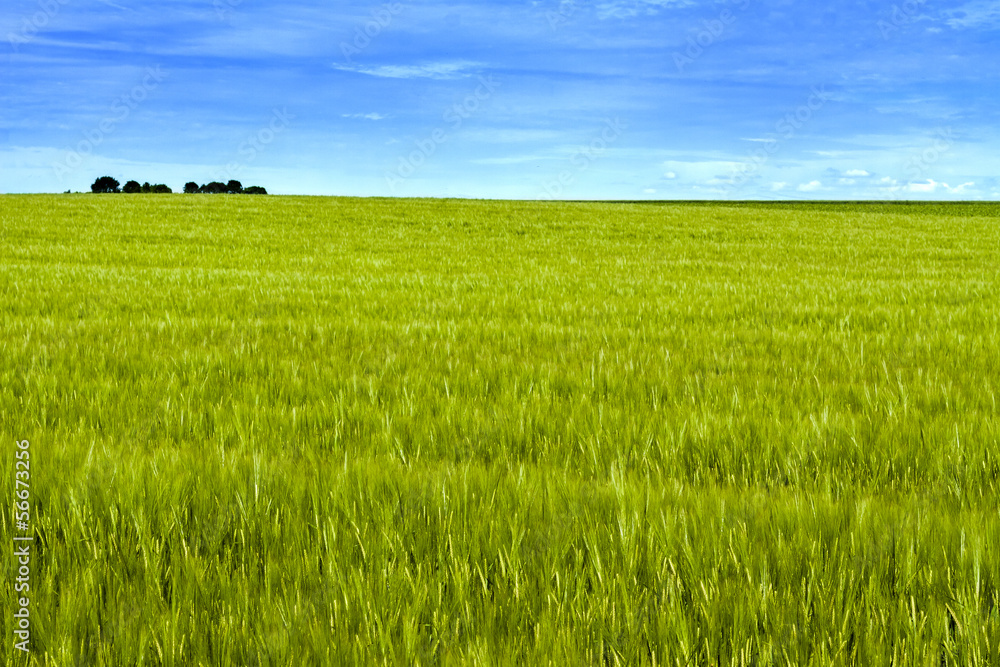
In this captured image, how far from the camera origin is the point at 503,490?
2348mm

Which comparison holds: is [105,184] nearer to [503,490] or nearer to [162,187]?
[162,187]

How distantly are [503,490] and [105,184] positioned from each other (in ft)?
338

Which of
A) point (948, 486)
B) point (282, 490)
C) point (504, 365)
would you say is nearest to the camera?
point (282, 490)

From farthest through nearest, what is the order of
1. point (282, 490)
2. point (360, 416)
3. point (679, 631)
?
1. point (360, 416)
2. point (282, 490)
3. point (679, 631)

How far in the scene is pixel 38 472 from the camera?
8.42 feet

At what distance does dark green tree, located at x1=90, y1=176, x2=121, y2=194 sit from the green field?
315ft

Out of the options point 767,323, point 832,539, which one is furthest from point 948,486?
point 767,323

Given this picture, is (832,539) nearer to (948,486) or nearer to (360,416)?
(948,486)

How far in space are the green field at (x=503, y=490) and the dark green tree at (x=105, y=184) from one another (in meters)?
95.9

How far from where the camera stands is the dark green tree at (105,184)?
8875 centimetres

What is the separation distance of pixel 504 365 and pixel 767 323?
3.92 metres

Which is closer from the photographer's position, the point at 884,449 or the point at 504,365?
the point at 884,449

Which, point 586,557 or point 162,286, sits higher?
point 162,286

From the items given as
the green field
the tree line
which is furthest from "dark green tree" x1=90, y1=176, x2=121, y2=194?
the green field
